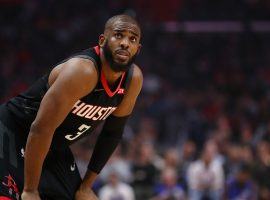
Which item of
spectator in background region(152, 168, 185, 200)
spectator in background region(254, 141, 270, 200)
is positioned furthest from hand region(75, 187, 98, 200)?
spectator in background region(254, 141, 270, 200)

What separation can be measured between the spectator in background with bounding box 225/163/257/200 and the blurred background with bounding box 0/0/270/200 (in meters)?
0.23

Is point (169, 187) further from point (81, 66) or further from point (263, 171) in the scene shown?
point (81, 66)

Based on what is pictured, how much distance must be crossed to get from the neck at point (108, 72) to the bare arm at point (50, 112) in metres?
0.18

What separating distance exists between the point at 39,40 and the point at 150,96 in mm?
2427

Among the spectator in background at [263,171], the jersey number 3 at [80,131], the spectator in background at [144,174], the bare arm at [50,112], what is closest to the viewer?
the bare arm at [50,112]

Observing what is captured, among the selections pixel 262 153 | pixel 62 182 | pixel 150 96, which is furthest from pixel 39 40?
pixel 62 182

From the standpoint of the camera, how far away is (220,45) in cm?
1112

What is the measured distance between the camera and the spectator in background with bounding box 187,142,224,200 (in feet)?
26.5

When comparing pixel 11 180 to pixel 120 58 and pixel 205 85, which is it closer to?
pixel 120 58

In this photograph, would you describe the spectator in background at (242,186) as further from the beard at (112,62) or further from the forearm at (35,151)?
the forearm at (35,151)

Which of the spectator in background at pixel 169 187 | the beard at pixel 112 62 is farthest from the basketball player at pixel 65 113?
the spectator in background at pixel 169 187

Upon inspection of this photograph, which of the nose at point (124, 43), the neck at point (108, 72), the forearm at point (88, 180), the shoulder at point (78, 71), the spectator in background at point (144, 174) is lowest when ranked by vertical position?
the forearm at point (88, 180)

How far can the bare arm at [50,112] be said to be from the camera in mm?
3057

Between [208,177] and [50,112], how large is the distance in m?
5.32
